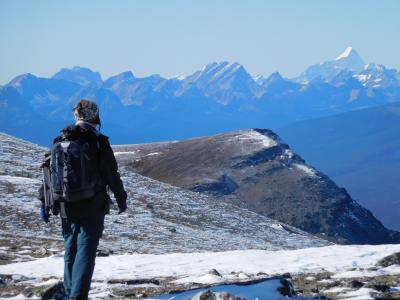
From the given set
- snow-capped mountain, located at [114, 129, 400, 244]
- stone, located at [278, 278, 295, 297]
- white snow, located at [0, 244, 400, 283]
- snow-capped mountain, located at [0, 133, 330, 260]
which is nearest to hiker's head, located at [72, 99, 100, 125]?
stone, located at [278, 278, 295, 297]

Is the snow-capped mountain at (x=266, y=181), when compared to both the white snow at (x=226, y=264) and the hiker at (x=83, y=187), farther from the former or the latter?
the hiker at (x=83, y=187)

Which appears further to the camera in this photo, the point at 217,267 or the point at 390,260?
the point at 217,267

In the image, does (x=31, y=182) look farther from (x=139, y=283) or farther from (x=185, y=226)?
Result: (x=139, y=283)

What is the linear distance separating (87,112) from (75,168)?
1.01m

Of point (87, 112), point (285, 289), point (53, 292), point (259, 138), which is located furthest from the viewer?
point (259, 138)

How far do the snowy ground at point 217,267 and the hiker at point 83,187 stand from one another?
4193 mm

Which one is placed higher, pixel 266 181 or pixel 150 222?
pixel 266 181

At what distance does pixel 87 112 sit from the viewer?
10461 millimetres

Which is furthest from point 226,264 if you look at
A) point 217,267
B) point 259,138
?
point 259,138

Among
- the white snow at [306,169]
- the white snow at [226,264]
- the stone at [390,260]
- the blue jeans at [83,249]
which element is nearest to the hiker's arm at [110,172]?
the blue jeans at [83,249]

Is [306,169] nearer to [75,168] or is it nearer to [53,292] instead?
[53,292]

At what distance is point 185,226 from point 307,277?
3979cm

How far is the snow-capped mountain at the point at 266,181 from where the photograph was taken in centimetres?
11900

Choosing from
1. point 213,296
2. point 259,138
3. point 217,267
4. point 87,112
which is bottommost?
point 213,296
